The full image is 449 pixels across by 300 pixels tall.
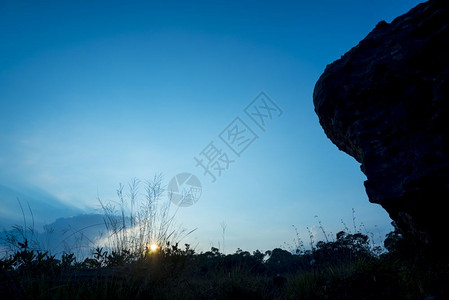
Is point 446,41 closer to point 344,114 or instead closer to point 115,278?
point 344,114

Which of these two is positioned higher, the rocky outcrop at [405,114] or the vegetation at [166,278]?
the rocky outcrop at [405,114]

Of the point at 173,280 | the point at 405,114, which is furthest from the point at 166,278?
the point at 405,114

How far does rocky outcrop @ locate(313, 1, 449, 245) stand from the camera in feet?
8.18

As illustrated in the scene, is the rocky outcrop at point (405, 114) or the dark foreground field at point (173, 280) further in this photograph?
the rocky outcrop at point (405, 114)

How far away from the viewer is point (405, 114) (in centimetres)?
283

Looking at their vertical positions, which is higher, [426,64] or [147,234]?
[426,64]

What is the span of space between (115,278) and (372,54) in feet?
14.6

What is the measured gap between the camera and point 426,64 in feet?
9.18

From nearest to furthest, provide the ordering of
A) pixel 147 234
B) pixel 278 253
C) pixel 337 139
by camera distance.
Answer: pixel 147 234
pixel 337 139
pixel 278 253

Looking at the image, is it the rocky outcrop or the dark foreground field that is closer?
the dark foreground field

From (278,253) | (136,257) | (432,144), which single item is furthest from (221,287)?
(278,253)

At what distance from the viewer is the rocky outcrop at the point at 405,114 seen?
8.18 ft

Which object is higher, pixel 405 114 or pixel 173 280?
pixel 405 114

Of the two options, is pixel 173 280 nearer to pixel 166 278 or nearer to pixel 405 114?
pixel 166 278
